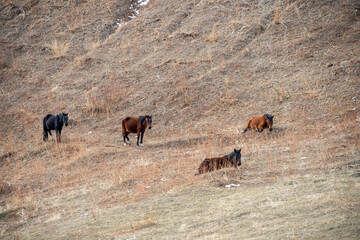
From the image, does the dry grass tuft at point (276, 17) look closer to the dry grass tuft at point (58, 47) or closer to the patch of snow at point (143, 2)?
the patch of snow at point (143, 2)

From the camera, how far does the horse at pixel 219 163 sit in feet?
37.8

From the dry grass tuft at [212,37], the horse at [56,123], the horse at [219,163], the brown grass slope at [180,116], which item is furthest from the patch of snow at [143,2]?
the horse at [219,163]

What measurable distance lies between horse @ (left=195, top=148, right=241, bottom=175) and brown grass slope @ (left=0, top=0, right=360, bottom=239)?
1.52 feet

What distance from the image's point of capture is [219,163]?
11.9 meters

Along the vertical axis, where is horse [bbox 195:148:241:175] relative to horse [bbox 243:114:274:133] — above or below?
below

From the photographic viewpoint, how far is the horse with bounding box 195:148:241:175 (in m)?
11.5

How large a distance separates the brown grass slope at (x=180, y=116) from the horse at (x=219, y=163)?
464mm

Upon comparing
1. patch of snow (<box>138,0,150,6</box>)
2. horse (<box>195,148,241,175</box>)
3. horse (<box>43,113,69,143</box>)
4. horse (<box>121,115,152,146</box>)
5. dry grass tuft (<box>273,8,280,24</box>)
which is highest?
patch of snow (<box>138,0,150,6</box>)

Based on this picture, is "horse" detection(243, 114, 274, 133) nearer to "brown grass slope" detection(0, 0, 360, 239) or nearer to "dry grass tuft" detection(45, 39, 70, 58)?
"brown grass slope" detection(0, 0, 360, 239)

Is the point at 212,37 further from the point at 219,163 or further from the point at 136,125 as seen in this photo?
the point at 219,163

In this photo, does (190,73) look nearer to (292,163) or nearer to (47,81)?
(47,81)

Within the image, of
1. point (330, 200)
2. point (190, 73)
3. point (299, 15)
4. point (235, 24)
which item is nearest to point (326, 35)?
point (299, 15)

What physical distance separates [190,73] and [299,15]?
7.80 meters

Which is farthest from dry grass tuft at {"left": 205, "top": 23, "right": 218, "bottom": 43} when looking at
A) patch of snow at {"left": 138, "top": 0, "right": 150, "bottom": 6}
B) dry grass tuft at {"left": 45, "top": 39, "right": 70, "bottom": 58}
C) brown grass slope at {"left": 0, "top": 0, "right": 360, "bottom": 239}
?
dry grass tuft at {"left": 45, "top": 39, "right": 70, "bottom": 58}
